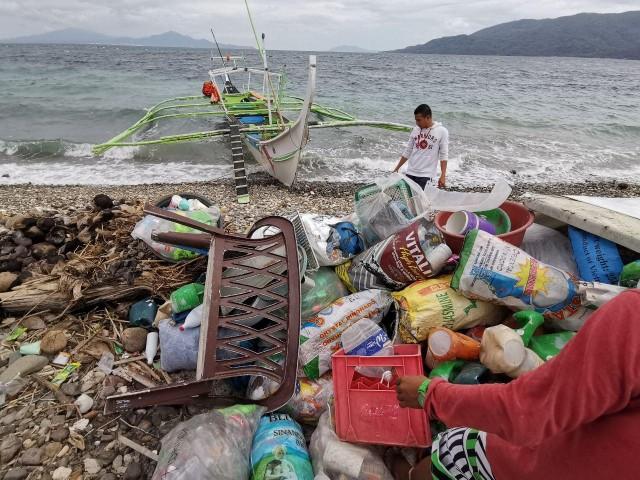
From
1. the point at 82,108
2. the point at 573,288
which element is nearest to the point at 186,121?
the point at 82,108

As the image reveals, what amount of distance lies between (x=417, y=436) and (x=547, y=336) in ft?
3.01

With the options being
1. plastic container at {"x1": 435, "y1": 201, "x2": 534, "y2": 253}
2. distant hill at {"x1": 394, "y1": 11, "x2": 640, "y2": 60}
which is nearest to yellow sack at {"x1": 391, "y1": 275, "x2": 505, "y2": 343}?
plastic container at {"x1": 435, "y1": 201, "x2": 534, "y2": 253}

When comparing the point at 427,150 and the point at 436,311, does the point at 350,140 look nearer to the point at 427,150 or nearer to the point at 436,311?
the point at 427,150

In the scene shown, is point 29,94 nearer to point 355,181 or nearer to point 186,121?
point 186,121

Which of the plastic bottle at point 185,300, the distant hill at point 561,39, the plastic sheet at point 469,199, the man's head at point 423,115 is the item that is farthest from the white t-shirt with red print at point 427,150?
the distant hill at point 561,39

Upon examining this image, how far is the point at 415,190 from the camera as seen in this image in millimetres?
3107

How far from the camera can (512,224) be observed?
3.11m

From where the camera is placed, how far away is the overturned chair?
6.73 ft

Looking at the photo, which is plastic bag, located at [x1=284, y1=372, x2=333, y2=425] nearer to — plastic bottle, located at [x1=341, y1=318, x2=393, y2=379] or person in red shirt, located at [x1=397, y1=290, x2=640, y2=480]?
plastic bottle, located at [x1=341, y1=318, x2=393, y2=379]

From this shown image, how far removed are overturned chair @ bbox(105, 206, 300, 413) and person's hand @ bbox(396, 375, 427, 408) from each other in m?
0.87

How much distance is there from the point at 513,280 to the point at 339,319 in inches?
40.1

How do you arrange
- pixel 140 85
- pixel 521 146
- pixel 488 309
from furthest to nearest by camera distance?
1. pixel 140 85
2. pixel 521 146
3. pixel 488 309

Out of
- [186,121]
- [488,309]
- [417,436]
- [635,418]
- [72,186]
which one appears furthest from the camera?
[186,121]

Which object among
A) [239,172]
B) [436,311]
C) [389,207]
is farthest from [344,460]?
[239,172]
